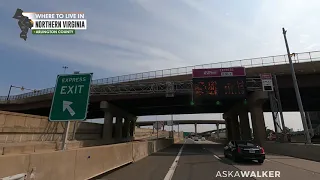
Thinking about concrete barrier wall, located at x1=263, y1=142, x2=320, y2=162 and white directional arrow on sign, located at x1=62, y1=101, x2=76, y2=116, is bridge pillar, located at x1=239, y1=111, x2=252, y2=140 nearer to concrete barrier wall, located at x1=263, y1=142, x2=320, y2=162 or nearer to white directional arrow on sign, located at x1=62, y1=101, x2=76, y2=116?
concrete barrier wall, located at x1=263, y1=142, x2=320, y2=162

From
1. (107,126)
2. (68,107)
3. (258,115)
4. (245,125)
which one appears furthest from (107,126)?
(68,107)

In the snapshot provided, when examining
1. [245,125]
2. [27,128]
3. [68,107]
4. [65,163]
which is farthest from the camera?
[245,125]

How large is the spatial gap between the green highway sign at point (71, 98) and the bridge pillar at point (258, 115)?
92.0 feet

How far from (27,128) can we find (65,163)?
24.0m

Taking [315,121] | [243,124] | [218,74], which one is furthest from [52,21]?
[315,121]

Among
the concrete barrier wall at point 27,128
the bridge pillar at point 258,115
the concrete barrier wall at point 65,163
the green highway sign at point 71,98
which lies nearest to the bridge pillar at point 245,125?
the bridge pillar at point 258,115

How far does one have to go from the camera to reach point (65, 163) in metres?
6.86

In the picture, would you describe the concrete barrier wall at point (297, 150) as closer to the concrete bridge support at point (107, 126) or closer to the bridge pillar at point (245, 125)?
the bridge pillar at point (245, 125)

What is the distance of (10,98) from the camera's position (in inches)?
2308

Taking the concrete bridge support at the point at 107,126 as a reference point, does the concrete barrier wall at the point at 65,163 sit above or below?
below

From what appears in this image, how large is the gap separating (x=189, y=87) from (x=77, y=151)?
87.2 ft

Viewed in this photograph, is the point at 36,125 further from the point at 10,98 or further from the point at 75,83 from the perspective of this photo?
the point at 10,98

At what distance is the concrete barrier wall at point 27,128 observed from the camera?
23656 millimetres

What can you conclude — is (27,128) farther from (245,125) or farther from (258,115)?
(245,125)
